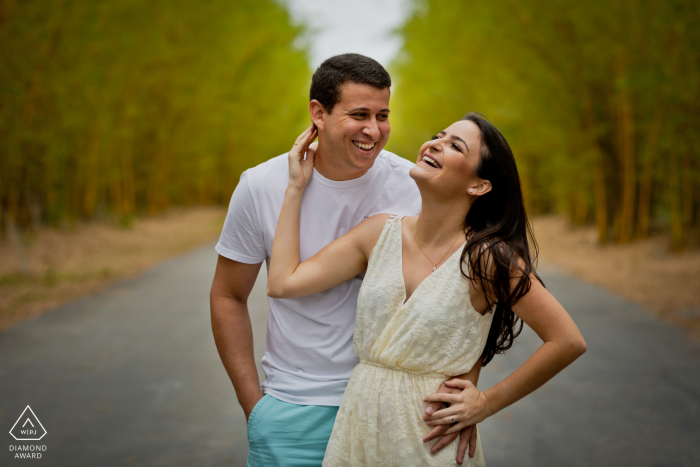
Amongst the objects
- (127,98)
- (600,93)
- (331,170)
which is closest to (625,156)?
(600,93)

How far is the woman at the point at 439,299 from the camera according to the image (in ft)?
5.09

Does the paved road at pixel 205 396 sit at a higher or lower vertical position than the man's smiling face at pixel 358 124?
lower

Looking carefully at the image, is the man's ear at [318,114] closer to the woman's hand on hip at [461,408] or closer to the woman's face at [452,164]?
the woman's face at [452,164]

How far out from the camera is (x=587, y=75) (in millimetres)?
10375

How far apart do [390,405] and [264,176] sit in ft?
2.70

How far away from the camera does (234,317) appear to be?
2078 millimetres

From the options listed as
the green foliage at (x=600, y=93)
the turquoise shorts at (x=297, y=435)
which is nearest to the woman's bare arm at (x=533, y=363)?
the turquoise shorts at (x=297, y=435)

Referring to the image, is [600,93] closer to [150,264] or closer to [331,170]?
[150,264]

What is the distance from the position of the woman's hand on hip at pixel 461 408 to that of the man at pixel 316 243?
1.17 ft

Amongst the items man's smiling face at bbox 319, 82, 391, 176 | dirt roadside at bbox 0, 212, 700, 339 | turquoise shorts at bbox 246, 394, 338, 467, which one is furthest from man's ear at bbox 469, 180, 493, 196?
dirt roadside at bbox 0, 212, 700, 339

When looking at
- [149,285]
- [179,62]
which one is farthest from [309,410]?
[179,62]

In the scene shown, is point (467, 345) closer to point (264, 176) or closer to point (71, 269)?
point (264, 176)

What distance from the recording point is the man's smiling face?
69.5 inches

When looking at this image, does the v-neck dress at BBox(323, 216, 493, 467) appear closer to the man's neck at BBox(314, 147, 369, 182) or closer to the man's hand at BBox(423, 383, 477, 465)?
the man's hand at BBox(423, 383, 477, 465)
